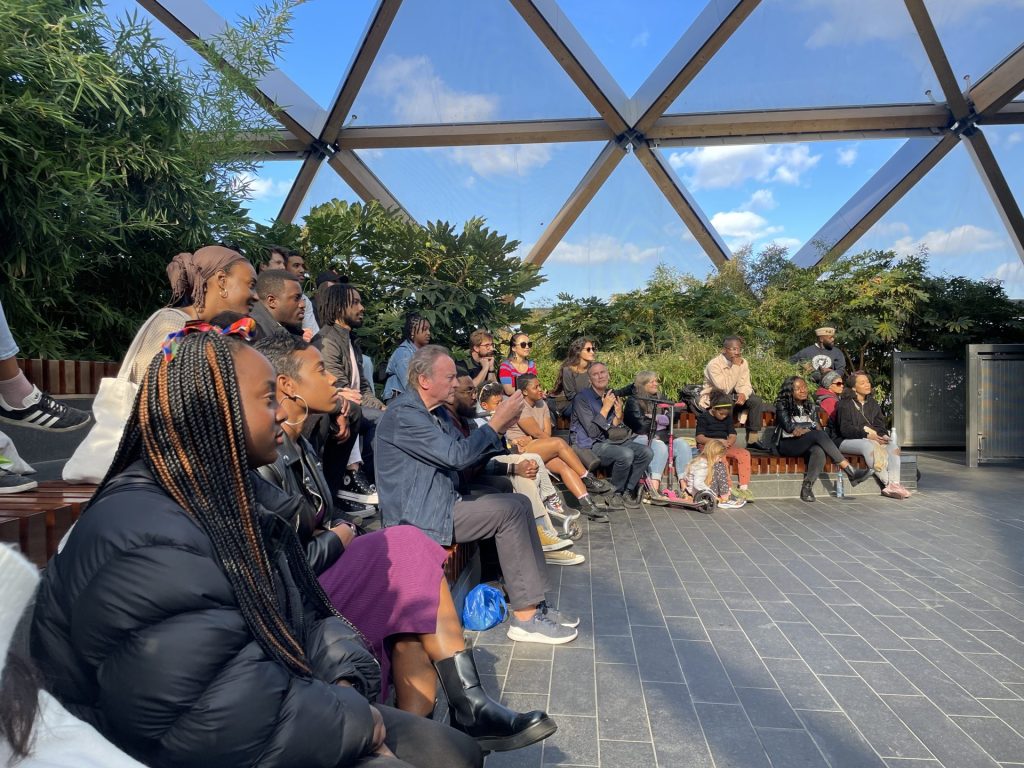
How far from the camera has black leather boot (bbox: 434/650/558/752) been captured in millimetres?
2385

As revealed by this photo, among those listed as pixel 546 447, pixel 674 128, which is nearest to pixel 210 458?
pixel 546 447

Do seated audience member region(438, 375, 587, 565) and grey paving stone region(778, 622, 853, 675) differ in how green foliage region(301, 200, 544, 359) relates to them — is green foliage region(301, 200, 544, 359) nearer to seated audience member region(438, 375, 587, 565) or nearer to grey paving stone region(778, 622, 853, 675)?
seated audience member region(438, 375, 587, 565)

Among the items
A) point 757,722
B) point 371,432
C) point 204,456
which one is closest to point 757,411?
point 371,432

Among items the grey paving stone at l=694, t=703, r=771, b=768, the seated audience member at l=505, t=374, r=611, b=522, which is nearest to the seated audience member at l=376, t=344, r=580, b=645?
the grey paving stone at l=694, t=703, r=771, b=768

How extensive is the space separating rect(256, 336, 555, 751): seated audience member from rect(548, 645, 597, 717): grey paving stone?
2.05 feet

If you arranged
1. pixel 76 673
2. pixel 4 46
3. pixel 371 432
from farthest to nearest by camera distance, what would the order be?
pixel 371 432, pixel 4 46, pixel 76 673

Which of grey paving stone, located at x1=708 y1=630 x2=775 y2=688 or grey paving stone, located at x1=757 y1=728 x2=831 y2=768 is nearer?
grey paving stone, located at x1=757 y1=728 x2=831 y2=768

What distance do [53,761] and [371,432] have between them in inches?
173

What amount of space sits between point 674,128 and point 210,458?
50.0 ft

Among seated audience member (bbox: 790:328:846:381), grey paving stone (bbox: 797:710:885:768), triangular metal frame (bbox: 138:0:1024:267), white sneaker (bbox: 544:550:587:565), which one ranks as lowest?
grey paving stone (bbox: 797:710:885:768)

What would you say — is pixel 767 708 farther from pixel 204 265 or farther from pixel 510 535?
pixel 204 265

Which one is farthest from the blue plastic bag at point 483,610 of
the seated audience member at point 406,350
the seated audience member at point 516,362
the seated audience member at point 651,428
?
the seated audience member at point 651,428

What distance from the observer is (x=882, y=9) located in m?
13.6

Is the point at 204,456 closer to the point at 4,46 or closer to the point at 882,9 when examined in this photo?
the point at 4,46
